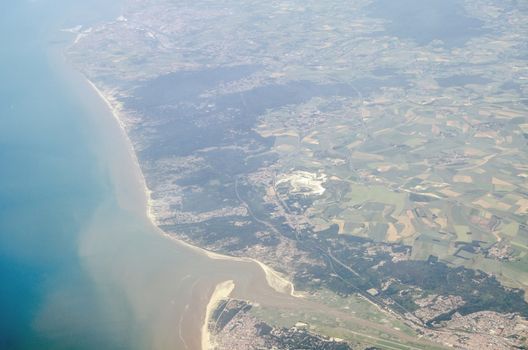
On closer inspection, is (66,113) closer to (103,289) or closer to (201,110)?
(201,110)

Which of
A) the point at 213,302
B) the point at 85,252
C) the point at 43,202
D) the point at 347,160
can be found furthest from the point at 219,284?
the point at 347,160

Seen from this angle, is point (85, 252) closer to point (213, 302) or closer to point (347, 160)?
point (213, 302)

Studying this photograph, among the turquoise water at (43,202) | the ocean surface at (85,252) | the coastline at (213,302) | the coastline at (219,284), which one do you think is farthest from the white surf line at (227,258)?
the turquoise water at (43,202)

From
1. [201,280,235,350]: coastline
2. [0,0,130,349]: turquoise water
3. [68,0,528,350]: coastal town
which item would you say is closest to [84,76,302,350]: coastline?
[201,280,235,350]: coastline

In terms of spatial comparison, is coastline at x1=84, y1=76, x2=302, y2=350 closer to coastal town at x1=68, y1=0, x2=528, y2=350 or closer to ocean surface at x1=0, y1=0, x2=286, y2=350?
Answer: ocean surface at x1=0, y1=0, x2=286, y2=350

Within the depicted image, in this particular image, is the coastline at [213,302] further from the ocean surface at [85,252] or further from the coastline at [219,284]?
the ocean surface at [85,252]

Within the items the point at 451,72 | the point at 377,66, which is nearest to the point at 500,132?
the point at 451,72
